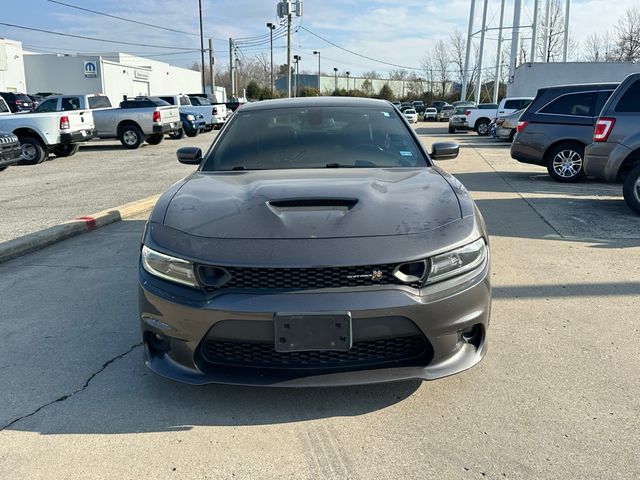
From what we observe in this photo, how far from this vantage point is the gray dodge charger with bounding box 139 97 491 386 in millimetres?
2404

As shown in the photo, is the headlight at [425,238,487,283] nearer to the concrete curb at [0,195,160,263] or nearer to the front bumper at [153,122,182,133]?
the concrete curb at [0,195,160,263]

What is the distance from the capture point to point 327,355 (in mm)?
2578

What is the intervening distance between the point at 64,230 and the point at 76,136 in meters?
9.93

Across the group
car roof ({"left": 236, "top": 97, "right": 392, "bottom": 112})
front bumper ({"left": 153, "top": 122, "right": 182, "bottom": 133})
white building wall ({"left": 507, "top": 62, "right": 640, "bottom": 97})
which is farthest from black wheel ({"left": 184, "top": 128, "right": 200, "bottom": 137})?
car roof ({"left": 236, "top": 97, "right": 392, "bottom": 112})

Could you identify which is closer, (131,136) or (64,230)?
(64,230)

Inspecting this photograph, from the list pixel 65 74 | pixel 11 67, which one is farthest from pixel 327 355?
pixel 65 74

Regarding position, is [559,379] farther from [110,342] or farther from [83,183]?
[83,183]

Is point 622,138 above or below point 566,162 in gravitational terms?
above

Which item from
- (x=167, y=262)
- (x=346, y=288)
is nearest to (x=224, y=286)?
(x=167, y=262)

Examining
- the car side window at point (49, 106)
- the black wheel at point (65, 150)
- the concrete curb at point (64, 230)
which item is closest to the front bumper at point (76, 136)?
the black wheel at point (65, 150)

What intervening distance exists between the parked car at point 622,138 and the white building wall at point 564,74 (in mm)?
21895

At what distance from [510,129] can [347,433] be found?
1915 cm

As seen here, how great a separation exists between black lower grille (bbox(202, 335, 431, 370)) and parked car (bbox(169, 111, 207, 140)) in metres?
21.9

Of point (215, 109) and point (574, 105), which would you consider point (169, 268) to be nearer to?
point (574, 105)
